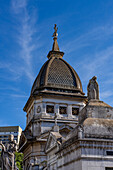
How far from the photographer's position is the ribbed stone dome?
48.3 metres

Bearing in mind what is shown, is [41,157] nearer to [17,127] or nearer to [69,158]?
[69,158]

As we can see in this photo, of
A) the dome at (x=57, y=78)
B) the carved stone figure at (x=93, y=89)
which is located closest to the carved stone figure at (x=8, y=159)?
the carved stone figure at (x=93, y=89)

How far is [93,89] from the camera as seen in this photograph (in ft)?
69.4

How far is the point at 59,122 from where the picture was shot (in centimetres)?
4497

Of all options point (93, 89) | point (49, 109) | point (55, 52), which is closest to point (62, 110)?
point (49, 109)

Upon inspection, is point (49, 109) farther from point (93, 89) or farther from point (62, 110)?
point (93, 89)

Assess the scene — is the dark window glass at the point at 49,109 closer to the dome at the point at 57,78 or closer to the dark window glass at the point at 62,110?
the dark window glass at the point at 62,110

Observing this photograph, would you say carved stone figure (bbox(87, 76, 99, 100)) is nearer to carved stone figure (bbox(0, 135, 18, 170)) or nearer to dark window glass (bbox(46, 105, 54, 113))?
carved stone figure (bbox(0, 135, 18, 170))

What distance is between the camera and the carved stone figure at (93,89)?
2103 cm

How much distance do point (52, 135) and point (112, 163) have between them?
855 cm

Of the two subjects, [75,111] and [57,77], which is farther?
[57,77]

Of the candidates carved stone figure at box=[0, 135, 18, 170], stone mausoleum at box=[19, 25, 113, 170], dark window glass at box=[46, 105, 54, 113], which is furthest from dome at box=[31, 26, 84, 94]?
carved stone figure at box=[0, 135, 18, 170]

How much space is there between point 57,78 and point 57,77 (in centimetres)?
20

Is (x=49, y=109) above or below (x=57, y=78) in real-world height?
below
